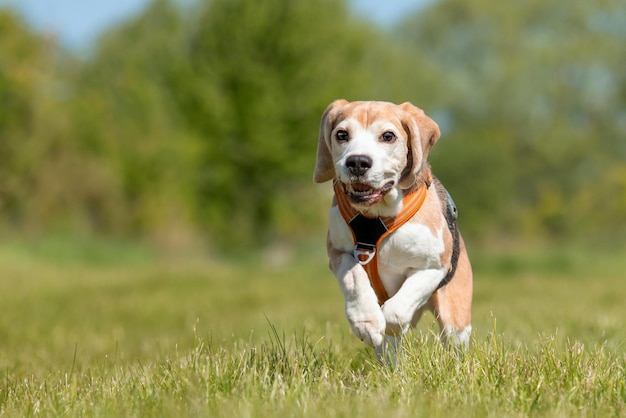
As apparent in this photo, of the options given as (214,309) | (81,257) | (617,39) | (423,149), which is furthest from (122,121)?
(423,149)

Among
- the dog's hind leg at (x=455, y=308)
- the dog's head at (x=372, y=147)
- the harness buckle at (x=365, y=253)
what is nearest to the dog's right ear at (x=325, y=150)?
the dog's head at (x=372, y=147)

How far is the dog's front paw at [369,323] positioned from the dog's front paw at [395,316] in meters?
0.09

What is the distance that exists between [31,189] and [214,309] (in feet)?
46.7

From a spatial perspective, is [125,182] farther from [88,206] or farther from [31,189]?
[31,189]

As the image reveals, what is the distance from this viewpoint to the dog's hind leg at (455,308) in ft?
15.1

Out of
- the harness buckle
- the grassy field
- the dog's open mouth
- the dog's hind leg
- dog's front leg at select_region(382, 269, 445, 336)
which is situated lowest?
the grassy field

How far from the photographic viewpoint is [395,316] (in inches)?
161

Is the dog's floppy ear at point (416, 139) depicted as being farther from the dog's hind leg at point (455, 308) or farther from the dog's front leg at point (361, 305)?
the dog's hind leg at point (455, 308)

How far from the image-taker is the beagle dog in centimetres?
400

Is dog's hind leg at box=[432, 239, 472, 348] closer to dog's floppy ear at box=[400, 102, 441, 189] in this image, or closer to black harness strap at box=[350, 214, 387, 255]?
black harness strap at box=[350, 214, 387, 255]

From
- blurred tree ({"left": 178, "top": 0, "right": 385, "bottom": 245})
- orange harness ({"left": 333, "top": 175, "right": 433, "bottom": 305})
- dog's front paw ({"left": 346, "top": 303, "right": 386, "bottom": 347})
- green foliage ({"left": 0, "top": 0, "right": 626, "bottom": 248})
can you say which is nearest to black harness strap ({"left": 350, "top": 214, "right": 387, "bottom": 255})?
orange harness ({"left": 333, "top": 175, "right": 433, "bottom": 305})

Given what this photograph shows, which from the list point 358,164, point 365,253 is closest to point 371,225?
point 365,253

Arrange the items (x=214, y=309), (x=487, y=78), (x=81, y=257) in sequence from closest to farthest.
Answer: (x=214, y=309), (x=81, y=257), (x=487, y=78)

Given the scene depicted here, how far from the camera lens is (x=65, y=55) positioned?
3553 centimetres
